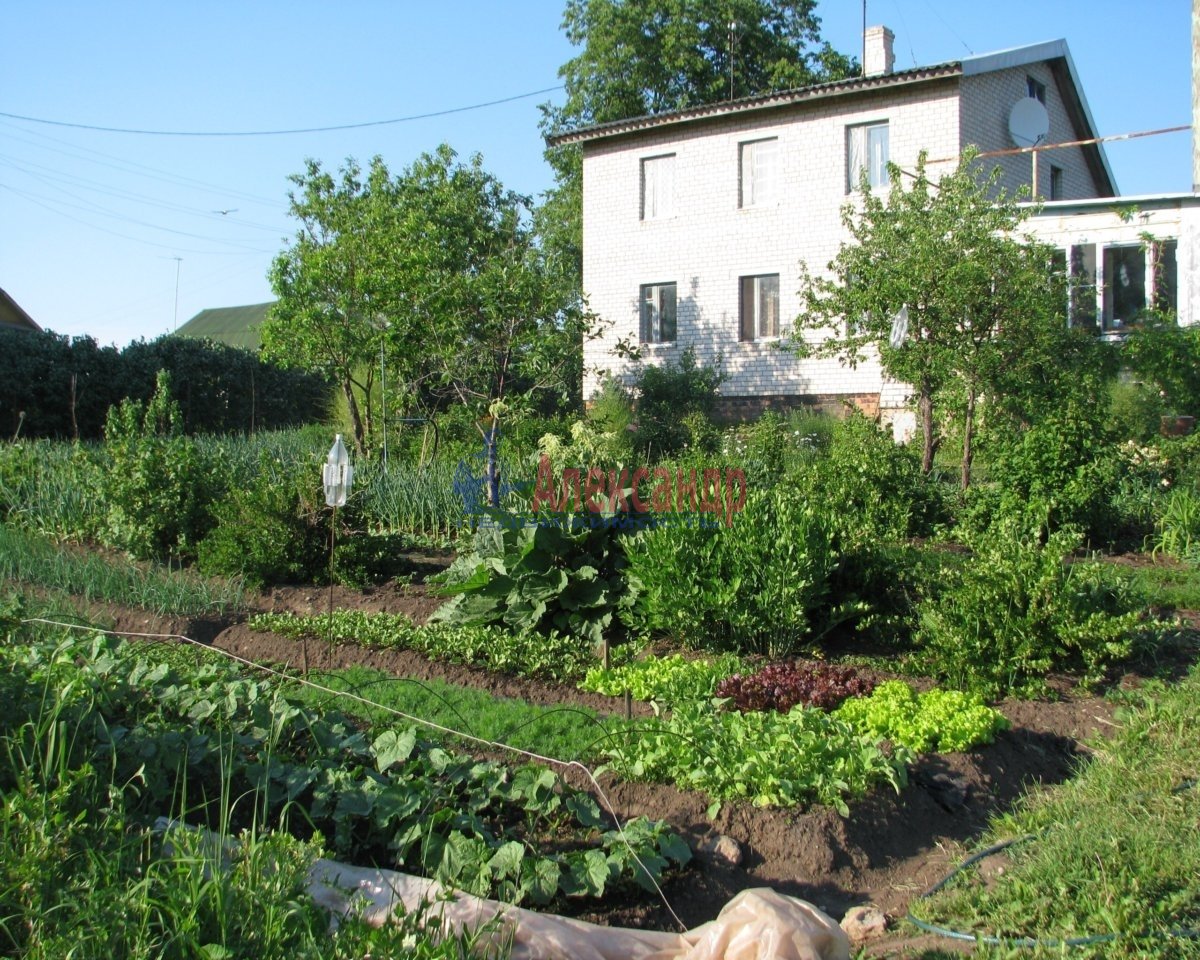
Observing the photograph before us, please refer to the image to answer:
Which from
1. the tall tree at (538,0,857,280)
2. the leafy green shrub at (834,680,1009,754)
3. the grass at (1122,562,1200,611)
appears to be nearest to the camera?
the leafy green shrub at (834,680,1009,754)

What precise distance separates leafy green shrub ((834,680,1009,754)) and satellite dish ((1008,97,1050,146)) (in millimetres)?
18505

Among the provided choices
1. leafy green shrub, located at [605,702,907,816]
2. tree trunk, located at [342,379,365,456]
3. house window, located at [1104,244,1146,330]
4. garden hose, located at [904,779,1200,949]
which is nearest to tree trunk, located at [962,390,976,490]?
leafy green shrub, located at [605,702,907,816]

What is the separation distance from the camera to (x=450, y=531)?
10.5 m

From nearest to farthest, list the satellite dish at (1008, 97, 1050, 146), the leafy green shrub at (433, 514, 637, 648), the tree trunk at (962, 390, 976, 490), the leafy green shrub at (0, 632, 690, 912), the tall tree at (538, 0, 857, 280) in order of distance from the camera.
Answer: the leafy green shrub at (0, 632, 690, 912)
the leafy green shrub at (433, 514, 637, 648)
the tree trunk at (962, 390, 976, 490)
the satellite dish at (1008, 97, 1050, 146)
the tall tree at (538, 0, 857, 280)

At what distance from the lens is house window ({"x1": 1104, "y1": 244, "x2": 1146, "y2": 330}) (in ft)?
59.0

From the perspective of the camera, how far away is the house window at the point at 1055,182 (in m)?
22.9

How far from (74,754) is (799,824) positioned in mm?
2511

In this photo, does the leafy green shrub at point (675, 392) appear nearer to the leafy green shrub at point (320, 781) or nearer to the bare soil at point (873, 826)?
the bare soil at point (873, 826)

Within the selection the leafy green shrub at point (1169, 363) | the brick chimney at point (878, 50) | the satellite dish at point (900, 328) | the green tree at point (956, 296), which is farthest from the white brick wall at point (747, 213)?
the satellite dish at point (900, 328)

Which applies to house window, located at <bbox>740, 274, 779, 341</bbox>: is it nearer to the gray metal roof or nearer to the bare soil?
the gray metal roof

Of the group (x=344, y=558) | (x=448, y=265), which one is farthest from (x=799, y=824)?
(x=448, y=265)

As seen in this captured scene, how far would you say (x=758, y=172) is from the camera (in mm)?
22281

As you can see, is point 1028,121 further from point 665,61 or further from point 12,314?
point 12,314

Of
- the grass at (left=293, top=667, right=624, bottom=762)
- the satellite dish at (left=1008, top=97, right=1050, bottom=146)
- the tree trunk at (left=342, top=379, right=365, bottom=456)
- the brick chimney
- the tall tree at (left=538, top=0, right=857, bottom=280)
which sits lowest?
the grass at (left=293, top=667, right=624, bottom=762)
